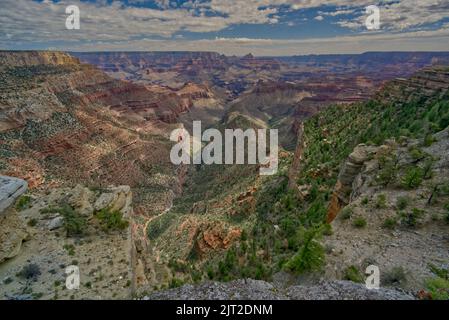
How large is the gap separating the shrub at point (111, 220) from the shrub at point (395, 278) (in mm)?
20438

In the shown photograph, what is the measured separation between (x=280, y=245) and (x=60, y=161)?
64.5 meters

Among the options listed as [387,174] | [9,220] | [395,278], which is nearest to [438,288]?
[395,278]

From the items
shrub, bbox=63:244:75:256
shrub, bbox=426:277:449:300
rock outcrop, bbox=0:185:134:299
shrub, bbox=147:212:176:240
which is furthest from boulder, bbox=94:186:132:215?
shrub, bbox=147:212:176:240

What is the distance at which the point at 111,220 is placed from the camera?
25.5 m

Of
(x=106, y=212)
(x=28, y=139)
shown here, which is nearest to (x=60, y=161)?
(x=28, y=139)

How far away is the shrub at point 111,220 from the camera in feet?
82.9

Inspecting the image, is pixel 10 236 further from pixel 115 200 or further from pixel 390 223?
pixel 390 223

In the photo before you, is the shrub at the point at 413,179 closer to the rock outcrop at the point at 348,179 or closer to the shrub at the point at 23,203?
the rock outcrop at the point at 348,179

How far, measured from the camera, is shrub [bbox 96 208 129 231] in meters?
25.3

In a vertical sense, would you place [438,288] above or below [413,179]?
below

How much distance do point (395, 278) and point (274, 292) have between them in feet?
16.8

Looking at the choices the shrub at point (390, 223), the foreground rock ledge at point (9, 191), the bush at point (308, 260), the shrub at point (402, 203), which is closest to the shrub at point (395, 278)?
the bush at point (308, 260)

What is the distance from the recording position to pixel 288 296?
11492 mm

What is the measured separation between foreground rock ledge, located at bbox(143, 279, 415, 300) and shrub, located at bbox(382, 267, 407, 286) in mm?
931
